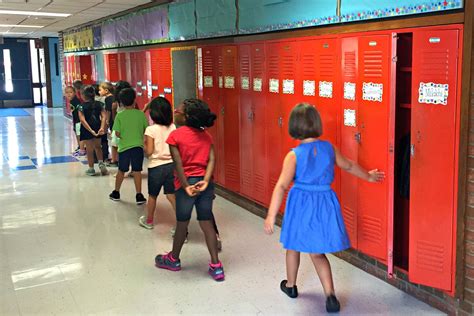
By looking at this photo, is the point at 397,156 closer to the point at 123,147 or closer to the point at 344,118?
the point at 344,118

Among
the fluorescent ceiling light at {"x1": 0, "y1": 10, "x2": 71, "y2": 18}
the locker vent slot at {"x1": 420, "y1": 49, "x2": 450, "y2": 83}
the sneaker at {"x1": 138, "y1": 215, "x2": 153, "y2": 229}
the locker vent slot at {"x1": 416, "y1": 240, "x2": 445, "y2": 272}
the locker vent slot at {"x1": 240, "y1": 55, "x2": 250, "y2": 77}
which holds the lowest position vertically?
the sneaker at {"x1": 138, "y1": 215, "x2": 153, "y2": 229}

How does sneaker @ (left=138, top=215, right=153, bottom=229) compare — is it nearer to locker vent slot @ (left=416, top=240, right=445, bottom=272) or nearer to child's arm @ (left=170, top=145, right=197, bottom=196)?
child's arm @ (left=170, top=145, right=197, bottom=196)

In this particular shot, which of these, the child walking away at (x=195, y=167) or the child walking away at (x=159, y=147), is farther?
the child walking away at (x=159, y=147)

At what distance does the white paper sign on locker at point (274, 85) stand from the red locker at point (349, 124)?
918 mm

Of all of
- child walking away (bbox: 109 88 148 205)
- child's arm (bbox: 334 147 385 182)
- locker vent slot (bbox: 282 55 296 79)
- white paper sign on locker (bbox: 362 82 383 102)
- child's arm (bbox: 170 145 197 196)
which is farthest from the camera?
child walking away (bbox: 109 88 148 205)

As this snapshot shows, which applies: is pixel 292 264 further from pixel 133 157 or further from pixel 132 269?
pixel 133 157

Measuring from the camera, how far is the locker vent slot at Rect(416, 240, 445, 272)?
299 cm

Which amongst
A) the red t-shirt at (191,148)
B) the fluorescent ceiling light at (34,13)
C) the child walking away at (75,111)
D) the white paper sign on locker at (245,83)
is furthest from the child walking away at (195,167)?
the fluorescent ceiling light at (34,13)

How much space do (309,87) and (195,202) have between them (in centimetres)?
135

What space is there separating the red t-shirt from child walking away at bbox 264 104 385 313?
30.8 inches

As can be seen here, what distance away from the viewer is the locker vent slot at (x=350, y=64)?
3.50 m

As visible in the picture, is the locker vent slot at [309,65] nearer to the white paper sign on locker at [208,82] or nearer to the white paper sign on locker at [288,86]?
the white paper sign on locker at [288,86]

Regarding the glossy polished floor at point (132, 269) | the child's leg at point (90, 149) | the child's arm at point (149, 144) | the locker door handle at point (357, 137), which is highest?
the locker door handle at point (357, 137)

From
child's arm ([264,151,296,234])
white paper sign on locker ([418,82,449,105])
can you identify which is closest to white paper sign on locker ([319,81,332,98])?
white paper sign on locker ([418,82,449,105])
